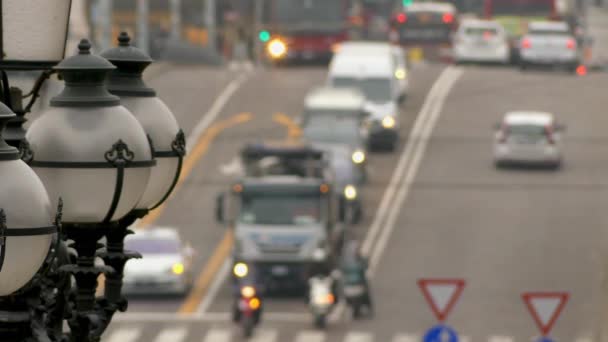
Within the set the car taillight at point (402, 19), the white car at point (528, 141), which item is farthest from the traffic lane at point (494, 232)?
the car taillight at point (402, 19)

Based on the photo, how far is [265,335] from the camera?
44312mm

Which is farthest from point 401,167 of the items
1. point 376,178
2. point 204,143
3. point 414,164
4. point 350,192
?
point 350,192

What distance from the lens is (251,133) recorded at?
227 feet

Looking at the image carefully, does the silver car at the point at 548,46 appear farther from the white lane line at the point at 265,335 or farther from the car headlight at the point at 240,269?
the white lane line at the point at 265,335

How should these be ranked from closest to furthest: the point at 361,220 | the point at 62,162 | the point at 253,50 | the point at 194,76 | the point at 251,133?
1. the point at 62,162
2. the point at 361,220
3. the point at 251,133
4. the point at 194,76
5. the point at 253,50

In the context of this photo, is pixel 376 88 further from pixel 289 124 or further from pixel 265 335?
pixel 265 335

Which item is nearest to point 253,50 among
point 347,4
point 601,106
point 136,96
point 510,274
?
point 347,4

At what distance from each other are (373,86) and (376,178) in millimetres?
4151

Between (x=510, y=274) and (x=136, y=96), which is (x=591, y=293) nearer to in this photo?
(x=510, y=274)

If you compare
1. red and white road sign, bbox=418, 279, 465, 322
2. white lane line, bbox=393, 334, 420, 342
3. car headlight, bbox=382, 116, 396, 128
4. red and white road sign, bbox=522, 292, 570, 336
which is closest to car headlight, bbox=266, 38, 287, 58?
car headlight, bbox=382, 116, 396, 128

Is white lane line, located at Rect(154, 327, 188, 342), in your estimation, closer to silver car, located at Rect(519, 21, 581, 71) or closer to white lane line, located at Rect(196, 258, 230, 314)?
white lane line, located at Rect(196, 258, 230, 314)

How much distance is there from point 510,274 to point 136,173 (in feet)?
140

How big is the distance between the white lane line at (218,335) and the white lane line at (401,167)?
122 inches

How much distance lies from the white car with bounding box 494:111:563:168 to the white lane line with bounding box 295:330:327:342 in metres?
18.9
